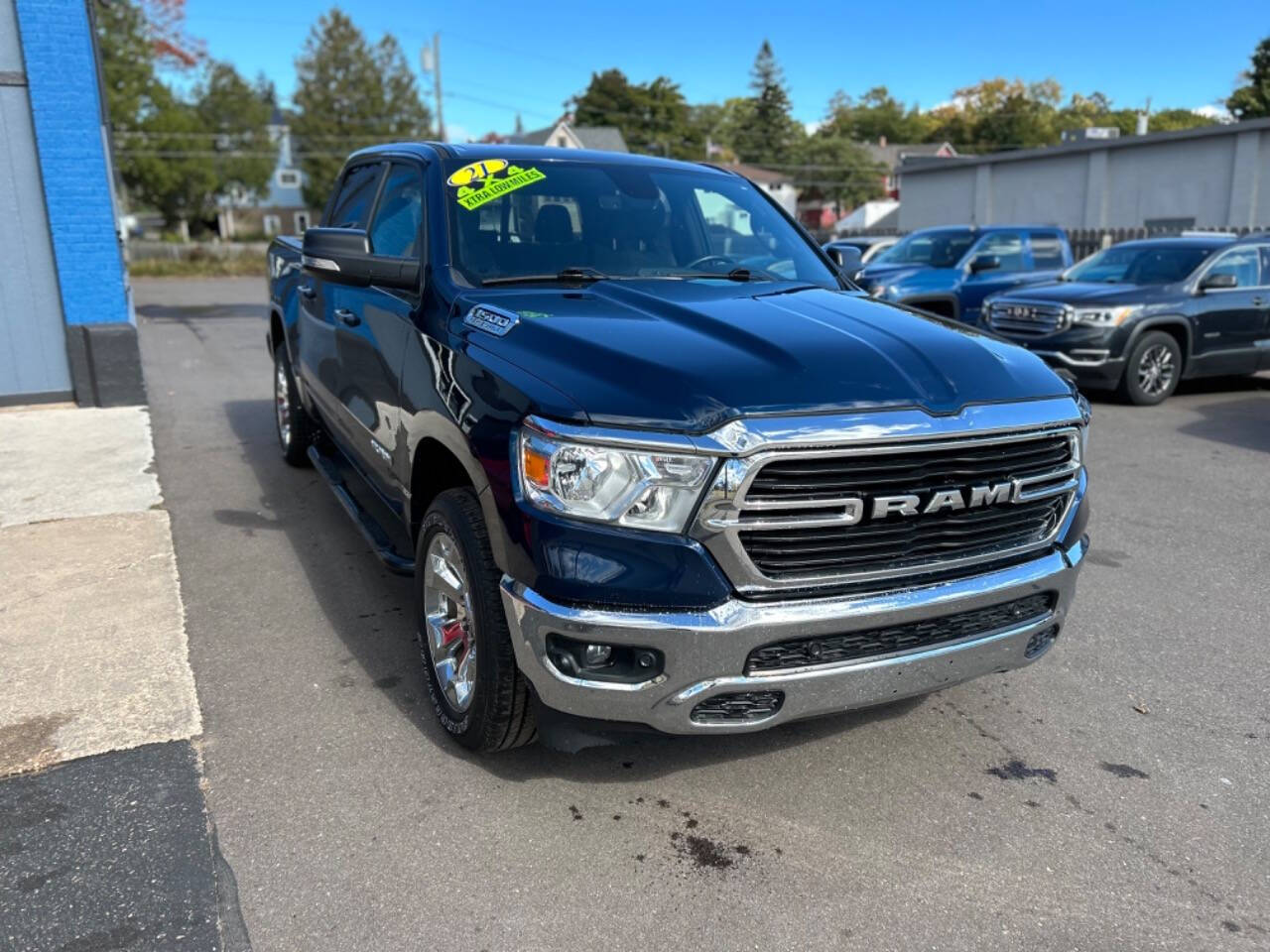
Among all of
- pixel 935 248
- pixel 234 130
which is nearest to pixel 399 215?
pixel 935 248

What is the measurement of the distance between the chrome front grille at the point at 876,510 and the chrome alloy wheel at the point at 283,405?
4.88 meters

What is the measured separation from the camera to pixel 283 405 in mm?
7145

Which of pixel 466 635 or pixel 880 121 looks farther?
pixel 880 121

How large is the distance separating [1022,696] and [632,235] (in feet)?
7.84

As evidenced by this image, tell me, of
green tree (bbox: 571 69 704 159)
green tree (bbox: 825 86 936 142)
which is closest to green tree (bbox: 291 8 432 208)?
green tree (bbox: 571 69 704 159)

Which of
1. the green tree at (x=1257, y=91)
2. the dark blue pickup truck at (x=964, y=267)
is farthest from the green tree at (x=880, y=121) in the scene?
the dark blue pickup truck at (x=964, y=267)

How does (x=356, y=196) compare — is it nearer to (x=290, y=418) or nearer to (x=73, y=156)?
(x=290, y=418)

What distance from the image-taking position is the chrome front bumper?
2570 mm

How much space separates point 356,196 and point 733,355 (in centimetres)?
320

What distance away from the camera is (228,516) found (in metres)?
6.01

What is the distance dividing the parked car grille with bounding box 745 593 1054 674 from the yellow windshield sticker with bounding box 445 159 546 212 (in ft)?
7.32

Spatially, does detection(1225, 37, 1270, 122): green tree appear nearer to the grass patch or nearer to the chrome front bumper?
the grass patch

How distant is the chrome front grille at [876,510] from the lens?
8.48 feet

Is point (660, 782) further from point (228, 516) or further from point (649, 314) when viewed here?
point (228, 516)
